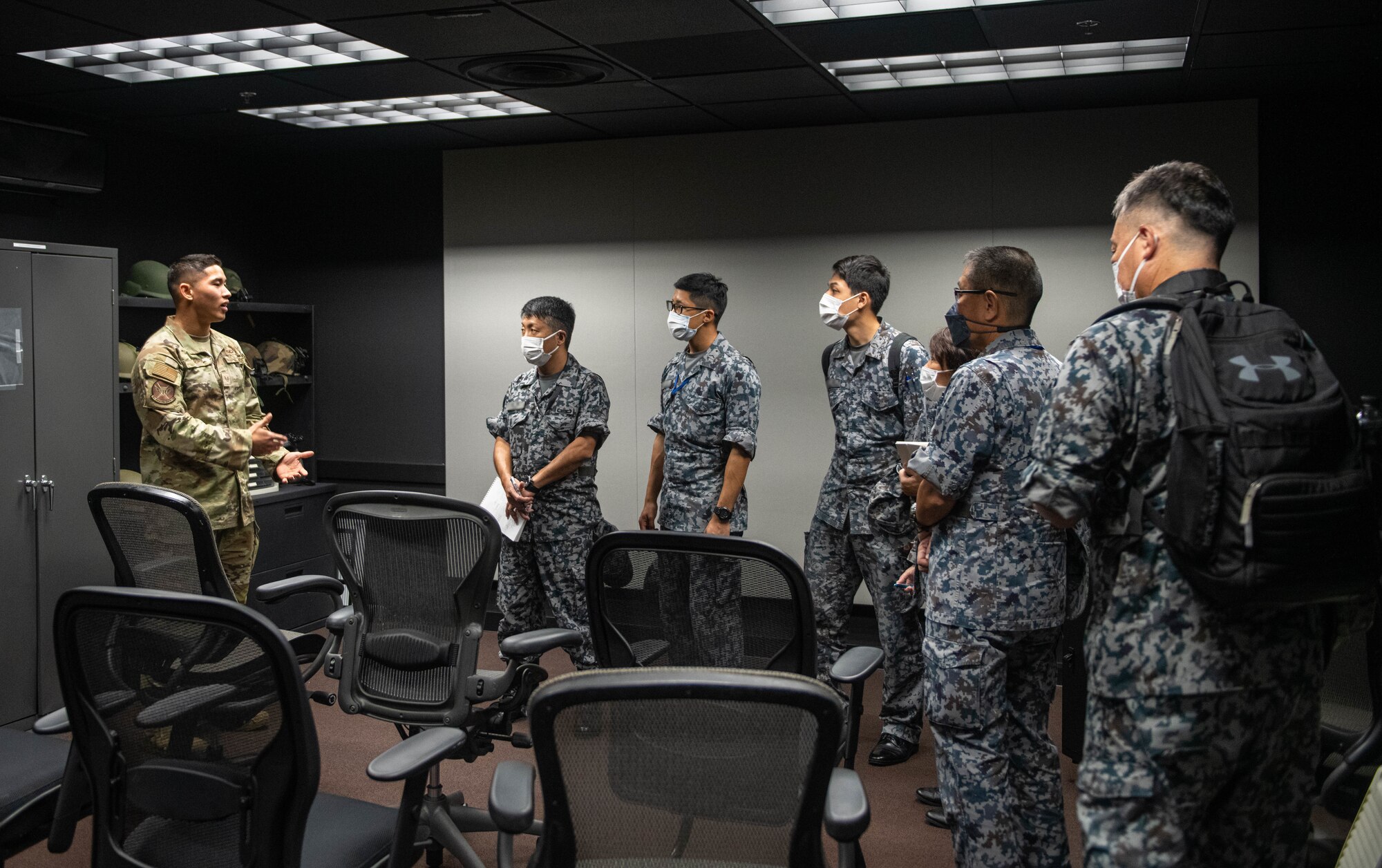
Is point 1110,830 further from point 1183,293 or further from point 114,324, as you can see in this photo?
point 114,324

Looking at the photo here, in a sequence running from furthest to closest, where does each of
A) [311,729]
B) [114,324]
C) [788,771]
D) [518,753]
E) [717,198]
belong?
[717,198], [114,324], [518,753], [311,729], [788,771]

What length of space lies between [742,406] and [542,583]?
3.29ft

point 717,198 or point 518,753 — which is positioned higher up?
point 717,198

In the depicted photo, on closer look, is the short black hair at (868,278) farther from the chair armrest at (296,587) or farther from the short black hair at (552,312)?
the chair armrest at (296,587)

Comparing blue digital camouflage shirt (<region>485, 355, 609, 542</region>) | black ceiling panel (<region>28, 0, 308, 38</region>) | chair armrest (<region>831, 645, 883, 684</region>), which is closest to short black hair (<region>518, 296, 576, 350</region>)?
blue digital camouflage shirt (<region>485, 355, 609, 542</region>)

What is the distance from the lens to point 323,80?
443 centimetres

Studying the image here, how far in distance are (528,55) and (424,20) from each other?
537mm

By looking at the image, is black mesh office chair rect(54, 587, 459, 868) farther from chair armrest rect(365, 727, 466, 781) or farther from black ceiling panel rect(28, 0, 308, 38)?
black ceiling panel rect(28, 0, 308, 38)

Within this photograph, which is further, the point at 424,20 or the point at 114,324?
the point at 114,324

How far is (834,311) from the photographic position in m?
3.84

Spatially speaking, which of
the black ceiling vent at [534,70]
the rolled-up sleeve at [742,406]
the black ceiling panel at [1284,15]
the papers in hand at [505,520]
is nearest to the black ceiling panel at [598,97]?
the black ceiling vent at [534,70]

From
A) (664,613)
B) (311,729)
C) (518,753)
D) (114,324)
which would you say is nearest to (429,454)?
(114,324)

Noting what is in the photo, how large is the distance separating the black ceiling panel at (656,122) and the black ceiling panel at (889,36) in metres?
1.15

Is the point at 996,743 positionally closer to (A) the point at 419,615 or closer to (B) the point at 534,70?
(A) the point at 419,615
